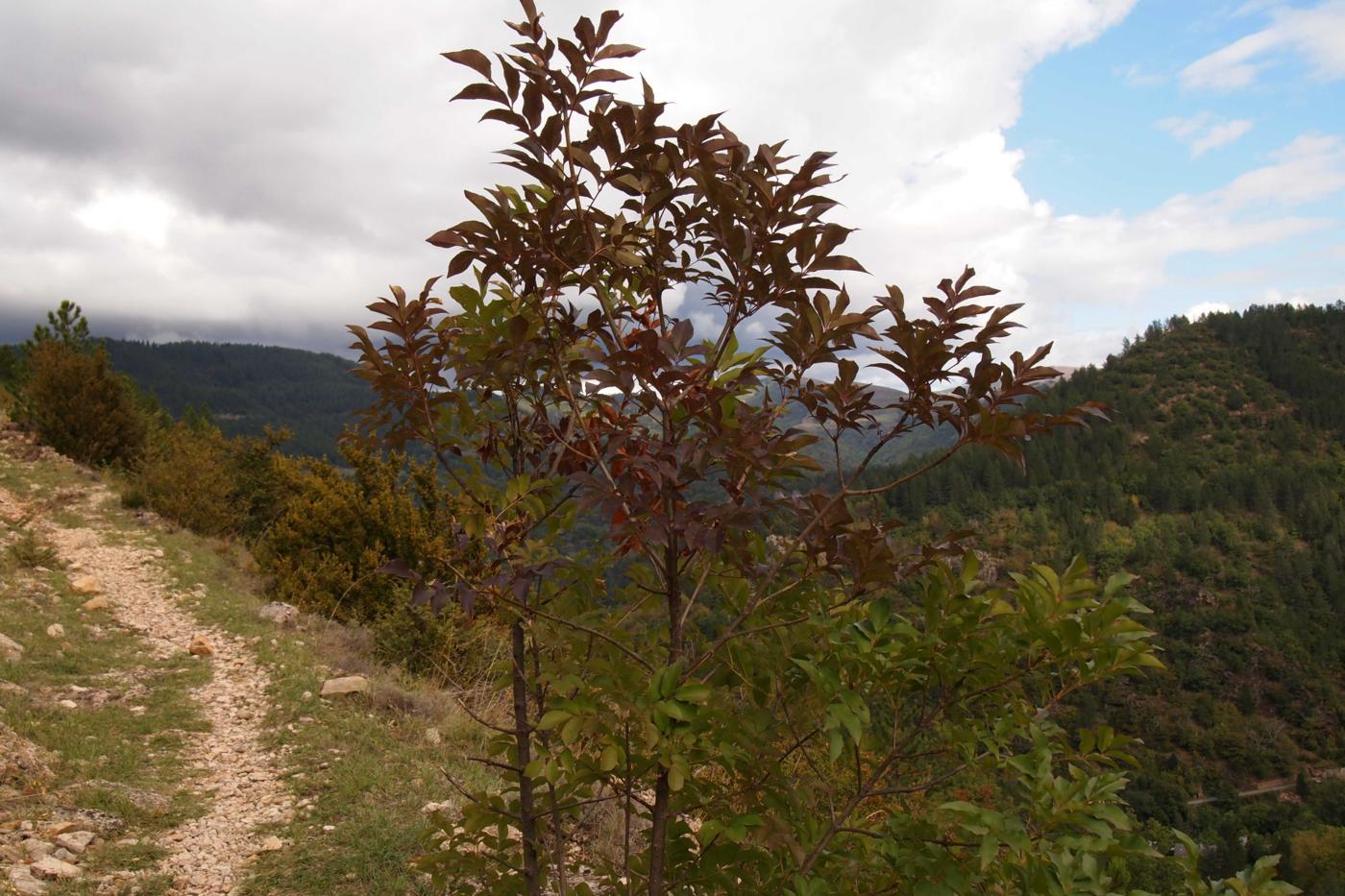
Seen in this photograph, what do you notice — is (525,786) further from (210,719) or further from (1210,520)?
(1210,520)

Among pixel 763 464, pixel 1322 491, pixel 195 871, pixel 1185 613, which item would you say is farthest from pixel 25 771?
pixel 1322 491

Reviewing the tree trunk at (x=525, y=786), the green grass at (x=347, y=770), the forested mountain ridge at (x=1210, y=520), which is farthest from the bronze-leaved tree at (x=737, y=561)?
the forested mountain ridge at (x=1210, y=520)

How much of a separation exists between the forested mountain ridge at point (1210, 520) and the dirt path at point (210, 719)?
45.6 meters

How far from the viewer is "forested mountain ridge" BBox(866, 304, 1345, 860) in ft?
195

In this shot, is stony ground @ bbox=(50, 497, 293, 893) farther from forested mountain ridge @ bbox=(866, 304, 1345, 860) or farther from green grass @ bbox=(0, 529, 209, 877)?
forested mountain ridge @ bbox=(866, 304, 1345, 860)

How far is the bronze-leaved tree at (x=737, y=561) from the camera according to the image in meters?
1.41

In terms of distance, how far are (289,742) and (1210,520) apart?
9438 cm

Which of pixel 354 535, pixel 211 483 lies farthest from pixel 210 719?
pixel 211 483

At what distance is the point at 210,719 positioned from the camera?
5562mm

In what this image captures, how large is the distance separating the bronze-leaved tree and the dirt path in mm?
2657

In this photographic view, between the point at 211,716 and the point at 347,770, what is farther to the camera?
the point at 211,716

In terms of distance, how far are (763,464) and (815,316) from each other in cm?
35

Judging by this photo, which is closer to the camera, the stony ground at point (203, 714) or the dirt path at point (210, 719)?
the stony ground at point (203, 714)

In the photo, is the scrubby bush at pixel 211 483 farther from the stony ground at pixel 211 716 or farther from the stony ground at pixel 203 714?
the stony ground at pixel 211 716
